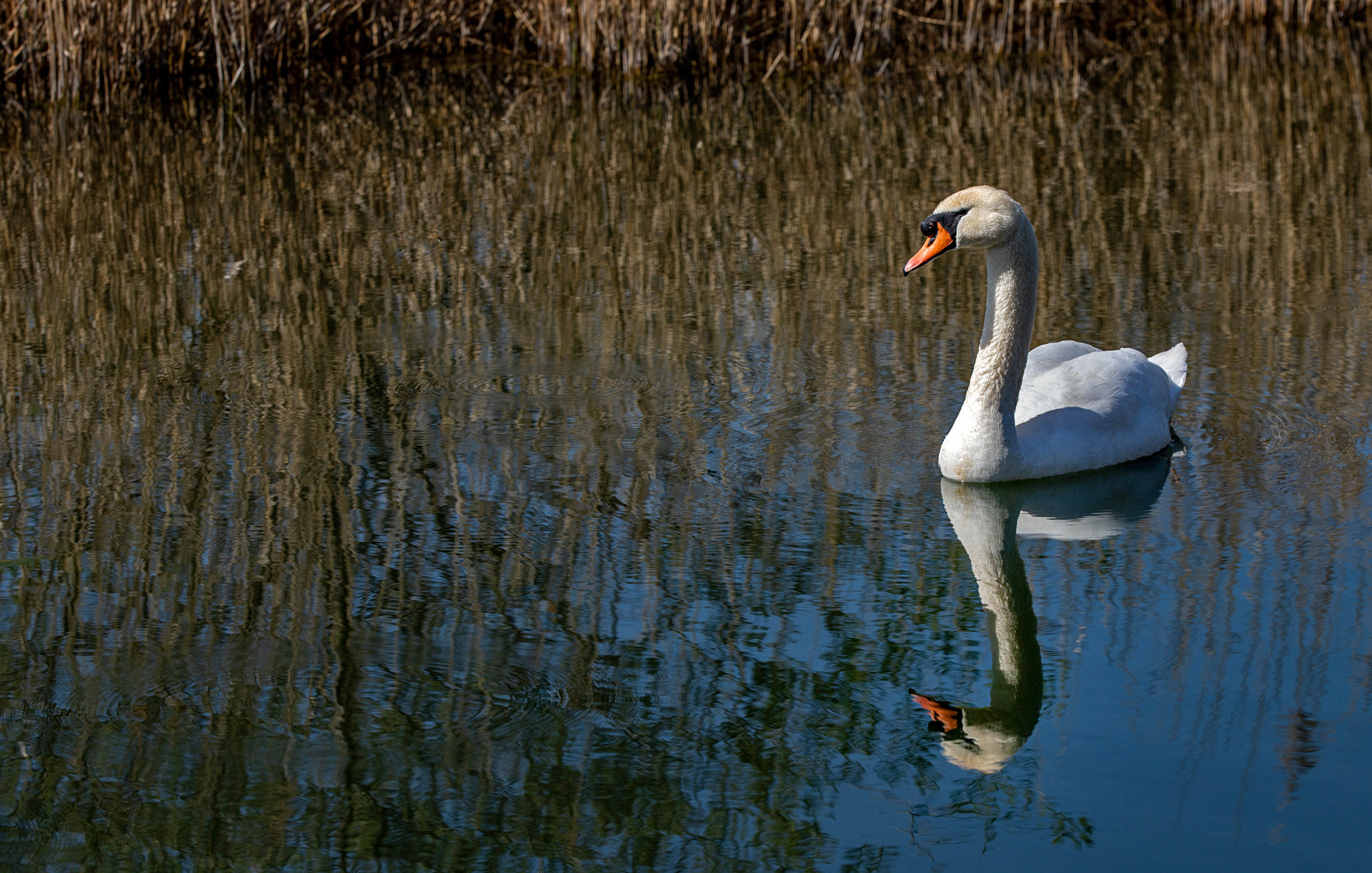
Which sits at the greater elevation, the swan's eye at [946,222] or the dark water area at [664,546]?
the swan's eye at [946,222]

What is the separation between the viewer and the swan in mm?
5875

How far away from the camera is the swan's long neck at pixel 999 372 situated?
19.3ft

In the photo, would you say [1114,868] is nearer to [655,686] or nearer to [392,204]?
[655,686]

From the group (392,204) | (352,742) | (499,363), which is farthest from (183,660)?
(392,204)

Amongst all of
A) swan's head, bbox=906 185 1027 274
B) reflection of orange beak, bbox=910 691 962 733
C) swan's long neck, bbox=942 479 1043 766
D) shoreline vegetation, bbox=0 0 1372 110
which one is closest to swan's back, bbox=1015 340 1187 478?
swan's long neck, bbox=942 479 1043 766

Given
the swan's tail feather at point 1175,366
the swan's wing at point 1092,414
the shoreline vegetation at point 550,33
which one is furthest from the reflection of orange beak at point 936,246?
the shoreline vegetation at point 550,33

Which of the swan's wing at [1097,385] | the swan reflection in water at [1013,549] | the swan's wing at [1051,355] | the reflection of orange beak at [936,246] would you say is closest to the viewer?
the swan reflection in water at [1013,549]

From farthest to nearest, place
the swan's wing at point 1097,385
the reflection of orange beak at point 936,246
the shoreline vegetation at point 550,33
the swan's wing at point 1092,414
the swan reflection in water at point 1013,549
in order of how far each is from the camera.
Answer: the shoreline vegetation at point 550,33
the swan's wing at point 1097,385
the swan's wing at point 1092,414
the reflection of orange beak at point 936,246
the swan reflection in water at point 1013,549

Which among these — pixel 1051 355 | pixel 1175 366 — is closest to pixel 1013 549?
pixel 1051 355

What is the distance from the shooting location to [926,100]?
1477cm

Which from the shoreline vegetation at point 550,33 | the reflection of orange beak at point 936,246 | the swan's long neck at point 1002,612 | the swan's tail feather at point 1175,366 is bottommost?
the swan's long neck at point 1002,612

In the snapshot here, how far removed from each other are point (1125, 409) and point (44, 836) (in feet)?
12.7

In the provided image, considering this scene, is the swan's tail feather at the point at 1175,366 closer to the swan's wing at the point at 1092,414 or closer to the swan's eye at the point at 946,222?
the swan's wing at the point at 1092,414

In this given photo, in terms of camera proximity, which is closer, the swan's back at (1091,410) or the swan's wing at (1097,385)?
the swan's back at (1091,410)
